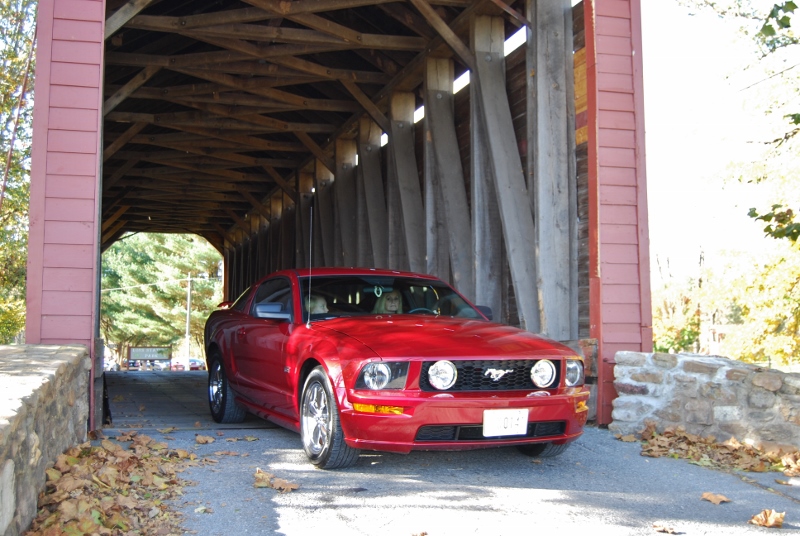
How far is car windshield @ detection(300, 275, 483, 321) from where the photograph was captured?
607 cm

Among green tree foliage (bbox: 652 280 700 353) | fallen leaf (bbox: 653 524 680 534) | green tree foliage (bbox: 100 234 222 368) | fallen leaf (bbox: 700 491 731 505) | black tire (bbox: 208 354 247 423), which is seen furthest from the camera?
green tree foliage (bbox: 100 234 222 368)

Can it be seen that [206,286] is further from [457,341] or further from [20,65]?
[457,341]

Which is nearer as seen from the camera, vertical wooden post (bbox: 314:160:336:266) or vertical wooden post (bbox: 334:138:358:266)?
vertical wooden post (bbox: 334:138:358:266)

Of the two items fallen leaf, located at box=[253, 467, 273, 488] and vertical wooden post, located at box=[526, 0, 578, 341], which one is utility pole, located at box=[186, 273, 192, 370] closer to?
vertical wooden post, located at box=[526, 0, 578, 341]

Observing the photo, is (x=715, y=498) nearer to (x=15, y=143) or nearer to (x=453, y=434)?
(x=453, y=434)

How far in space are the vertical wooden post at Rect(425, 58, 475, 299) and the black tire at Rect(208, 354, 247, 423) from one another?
3.78 m

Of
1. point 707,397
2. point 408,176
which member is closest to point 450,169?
point 408,176

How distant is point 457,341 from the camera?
4918 millimetres

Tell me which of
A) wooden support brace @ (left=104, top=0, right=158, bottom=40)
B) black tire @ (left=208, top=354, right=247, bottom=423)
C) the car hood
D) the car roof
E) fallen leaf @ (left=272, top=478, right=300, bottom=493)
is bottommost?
fallen leaf @ (left=272, top=478, right=300, bottom=493)

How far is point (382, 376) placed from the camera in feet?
15.2


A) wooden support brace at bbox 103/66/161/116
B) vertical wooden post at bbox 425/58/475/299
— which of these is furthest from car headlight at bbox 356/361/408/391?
wooden support brace at bbox 103/66/161/116

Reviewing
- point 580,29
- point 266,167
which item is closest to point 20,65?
point 266,167

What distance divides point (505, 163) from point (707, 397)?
4.02 meters

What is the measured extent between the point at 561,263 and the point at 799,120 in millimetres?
2917
